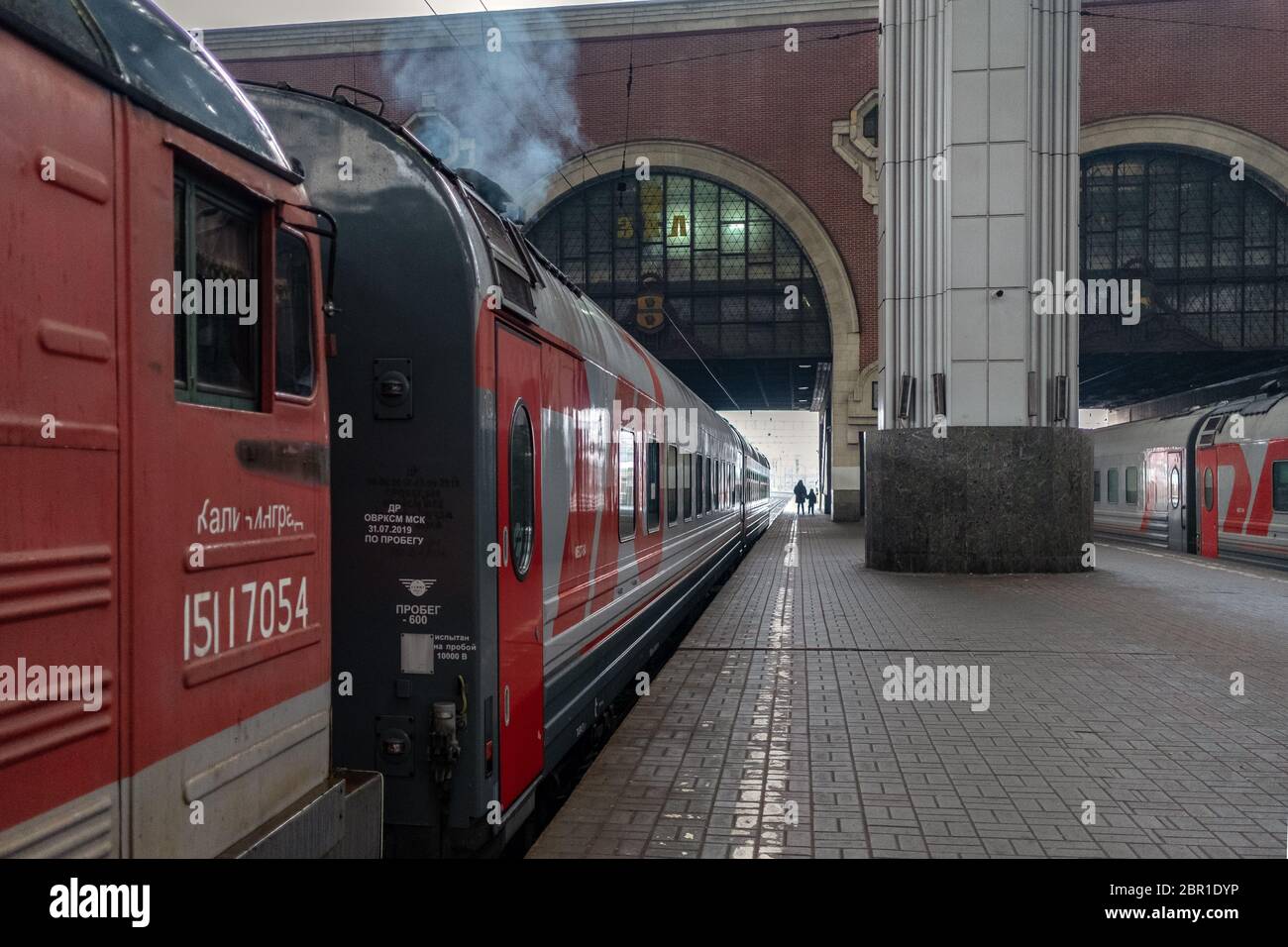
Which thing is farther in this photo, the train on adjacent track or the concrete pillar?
the concrete pillar

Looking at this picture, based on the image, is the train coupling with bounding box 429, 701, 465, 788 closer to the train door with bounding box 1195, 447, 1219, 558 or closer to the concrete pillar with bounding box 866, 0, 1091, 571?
the concrete pillar with bounding box 866, 0, 1091, 571

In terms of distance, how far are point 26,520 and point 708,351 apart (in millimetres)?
30850

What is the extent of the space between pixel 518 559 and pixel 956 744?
11.6ft

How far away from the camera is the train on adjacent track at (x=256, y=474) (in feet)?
7.24

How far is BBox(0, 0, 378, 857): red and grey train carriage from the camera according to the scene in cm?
215

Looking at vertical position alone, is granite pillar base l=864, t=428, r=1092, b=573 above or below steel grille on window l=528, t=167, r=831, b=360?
below

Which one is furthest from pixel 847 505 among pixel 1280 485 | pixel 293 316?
pixel 293 316

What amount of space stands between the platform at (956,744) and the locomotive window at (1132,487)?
13.7 metres

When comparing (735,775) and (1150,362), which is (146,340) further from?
(1150,362)

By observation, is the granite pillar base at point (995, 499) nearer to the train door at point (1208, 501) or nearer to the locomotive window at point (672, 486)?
the train door at point (1208, 501)

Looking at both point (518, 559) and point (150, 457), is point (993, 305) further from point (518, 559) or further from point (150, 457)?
point (150, 457)

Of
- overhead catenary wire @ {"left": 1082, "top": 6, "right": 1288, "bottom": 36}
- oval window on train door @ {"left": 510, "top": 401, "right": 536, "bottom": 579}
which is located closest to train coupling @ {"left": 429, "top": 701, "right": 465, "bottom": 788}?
oval window on train door @ {"left": 510, "top": 401, "right": 536, "bottom": 579}

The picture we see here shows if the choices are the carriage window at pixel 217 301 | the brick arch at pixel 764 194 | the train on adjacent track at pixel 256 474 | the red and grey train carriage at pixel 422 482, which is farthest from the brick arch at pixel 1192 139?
the carriage window at pixel 217 301

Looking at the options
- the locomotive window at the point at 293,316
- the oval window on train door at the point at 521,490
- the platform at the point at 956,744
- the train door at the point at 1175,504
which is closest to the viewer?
the locomotive window at the point at 293,316
